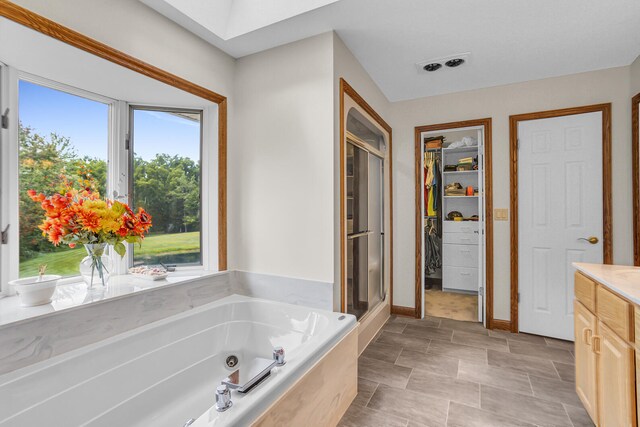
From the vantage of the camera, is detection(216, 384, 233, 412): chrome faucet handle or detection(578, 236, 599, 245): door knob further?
detection(578, 236, 599, 245): door knob

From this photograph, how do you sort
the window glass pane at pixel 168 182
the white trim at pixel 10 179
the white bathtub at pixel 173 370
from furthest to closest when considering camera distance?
the window glass pane at pixel 168 182 → the white trim at pixel 10 179 → the white bathtub at pixel 173 370

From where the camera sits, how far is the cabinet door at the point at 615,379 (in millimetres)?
1239

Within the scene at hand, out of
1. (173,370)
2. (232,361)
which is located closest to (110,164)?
(173,370)

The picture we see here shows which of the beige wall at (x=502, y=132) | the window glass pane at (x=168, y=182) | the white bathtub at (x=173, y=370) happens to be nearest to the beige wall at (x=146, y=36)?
the window glass pane at (x=168, y=182)

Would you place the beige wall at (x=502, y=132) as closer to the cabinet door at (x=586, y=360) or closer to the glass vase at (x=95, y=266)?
the cabinet door at (x=586, y=360)

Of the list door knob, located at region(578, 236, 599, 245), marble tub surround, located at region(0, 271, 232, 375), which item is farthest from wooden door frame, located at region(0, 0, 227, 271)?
door knob, located at region(578, 236, 599, 245)

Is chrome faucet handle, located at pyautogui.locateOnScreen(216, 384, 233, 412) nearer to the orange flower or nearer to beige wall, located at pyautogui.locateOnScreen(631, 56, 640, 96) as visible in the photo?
the orange flower

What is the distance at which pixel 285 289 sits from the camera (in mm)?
2244

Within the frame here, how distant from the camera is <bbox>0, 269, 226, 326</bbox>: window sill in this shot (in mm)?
1393

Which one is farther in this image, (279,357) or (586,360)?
(586,360)

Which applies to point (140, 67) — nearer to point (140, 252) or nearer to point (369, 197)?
point (140, 252)

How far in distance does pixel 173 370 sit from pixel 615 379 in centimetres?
217

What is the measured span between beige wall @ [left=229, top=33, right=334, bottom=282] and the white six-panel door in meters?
2.12

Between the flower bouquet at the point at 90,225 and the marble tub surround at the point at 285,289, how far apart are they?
0.84 meters
